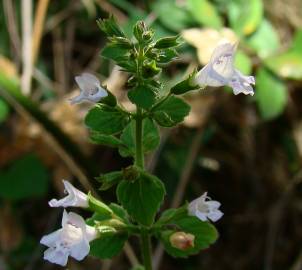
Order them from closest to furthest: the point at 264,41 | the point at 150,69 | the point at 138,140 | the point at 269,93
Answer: the point at 150,69 < the point at 138,140 < the point at 269,93 < the point at 264,41

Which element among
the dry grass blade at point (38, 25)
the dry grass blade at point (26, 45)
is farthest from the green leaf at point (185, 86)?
the dry grass blade at point (38, 25)


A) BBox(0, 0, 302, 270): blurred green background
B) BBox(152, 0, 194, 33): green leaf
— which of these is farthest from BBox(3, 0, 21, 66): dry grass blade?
BBox(152, 0, 194, 33): green leaf

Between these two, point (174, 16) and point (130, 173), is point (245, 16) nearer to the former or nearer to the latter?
point (174, 16)

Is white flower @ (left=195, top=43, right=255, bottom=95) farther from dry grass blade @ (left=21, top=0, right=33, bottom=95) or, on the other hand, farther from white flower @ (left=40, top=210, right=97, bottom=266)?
dry grass blade @ (left=21, top=0, right=33, bottom=95)

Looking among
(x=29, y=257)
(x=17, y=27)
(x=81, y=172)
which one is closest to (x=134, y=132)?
(x=81, y=172)

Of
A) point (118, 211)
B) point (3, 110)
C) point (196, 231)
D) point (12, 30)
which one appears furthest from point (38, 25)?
point (196, 231)

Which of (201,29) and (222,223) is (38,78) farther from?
(222,223)
